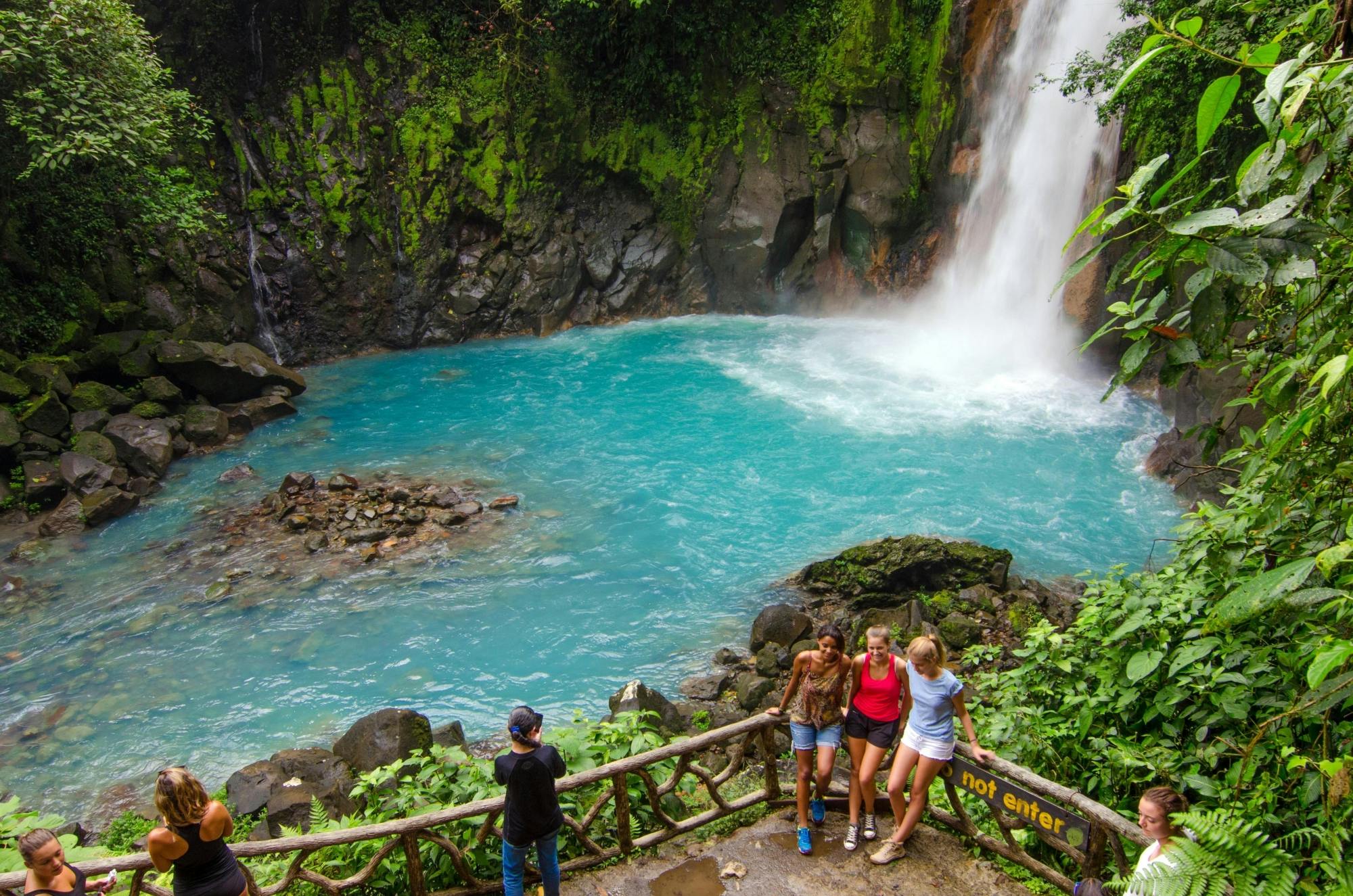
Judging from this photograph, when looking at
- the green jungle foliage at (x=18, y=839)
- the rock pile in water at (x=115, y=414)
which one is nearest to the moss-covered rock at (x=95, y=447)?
the rock pile in water at (x=115, y=414)

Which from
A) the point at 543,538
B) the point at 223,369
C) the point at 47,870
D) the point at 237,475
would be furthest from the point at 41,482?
the point at 47,870

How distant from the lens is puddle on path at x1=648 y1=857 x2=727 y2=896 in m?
4.99

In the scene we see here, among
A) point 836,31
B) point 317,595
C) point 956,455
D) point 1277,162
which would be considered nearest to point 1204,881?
point 1277,162

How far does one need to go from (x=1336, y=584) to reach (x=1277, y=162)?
1.95 meters

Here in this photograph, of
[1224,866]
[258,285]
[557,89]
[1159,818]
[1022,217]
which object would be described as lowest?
[1159,818]

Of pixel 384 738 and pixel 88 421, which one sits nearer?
pixel 384 738

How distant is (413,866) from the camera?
4652 mm

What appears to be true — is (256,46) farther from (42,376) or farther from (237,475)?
(237,475)

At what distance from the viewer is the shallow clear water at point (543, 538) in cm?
979

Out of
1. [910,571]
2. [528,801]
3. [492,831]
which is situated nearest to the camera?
[528,801]

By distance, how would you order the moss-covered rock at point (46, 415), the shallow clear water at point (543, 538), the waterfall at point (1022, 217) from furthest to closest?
the waterfall at point (1022, 217) → the moss-covered rock at point (46, 415) → the shallow clear water at point (543, 538)

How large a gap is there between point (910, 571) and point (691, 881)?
681 centimetres

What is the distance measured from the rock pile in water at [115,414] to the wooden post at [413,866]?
11819 millimetres

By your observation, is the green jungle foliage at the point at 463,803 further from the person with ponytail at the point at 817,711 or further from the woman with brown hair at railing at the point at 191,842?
the woman with brown hair at railing at the point at 191,842
